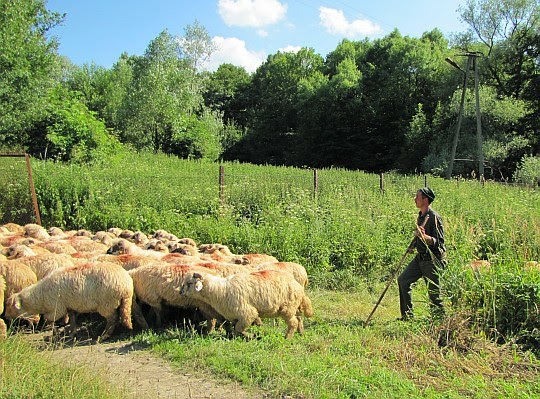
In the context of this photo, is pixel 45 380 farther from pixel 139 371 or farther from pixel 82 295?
pixel 82 295

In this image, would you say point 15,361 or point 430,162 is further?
point 430,162

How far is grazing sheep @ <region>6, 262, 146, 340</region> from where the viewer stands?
7309 millimetres

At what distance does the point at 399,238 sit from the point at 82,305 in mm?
7021

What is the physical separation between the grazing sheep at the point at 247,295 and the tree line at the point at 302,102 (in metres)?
15.1

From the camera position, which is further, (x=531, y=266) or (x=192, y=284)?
(x=531, y=266)

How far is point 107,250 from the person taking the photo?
31.9 ft

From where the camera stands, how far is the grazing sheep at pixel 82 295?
24.0ft

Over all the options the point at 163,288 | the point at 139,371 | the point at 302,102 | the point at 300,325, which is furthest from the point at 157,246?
the point at 302,102

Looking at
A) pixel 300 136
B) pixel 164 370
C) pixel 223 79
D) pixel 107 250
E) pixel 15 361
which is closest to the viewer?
pixel 15 361

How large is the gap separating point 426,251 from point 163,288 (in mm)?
3813

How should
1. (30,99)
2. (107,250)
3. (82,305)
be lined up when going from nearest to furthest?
(82,305)
(107,250)
(30,99)

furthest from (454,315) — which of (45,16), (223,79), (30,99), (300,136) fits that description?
(223,79)

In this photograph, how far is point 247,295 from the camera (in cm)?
701

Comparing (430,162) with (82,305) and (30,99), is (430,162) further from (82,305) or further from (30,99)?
(82,305)
